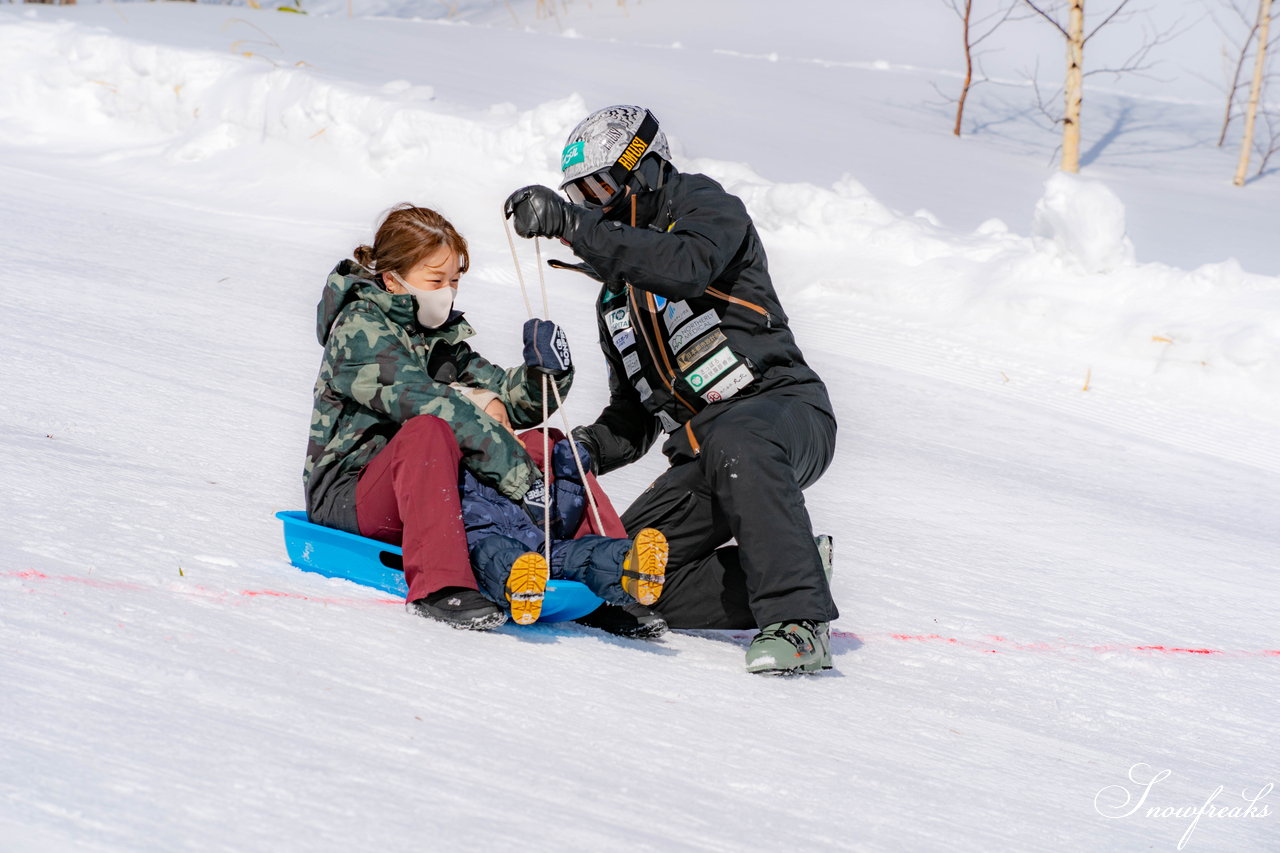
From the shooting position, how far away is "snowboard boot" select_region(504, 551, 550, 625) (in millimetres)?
2350

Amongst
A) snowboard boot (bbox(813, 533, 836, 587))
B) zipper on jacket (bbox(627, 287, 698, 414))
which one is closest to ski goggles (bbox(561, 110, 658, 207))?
zipper on jacket (bbox(627, 287, 698, 414))

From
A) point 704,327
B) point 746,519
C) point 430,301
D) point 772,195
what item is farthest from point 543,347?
point 772,195

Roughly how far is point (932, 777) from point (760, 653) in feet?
1.62

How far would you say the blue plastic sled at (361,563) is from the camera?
2535 millimetres

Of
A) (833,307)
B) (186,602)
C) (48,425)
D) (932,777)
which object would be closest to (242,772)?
(186,602)

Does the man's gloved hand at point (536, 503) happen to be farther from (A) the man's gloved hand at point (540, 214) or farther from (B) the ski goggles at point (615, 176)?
(B) the ski goggles at point (615, 176)

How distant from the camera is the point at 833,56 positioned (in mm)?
17219

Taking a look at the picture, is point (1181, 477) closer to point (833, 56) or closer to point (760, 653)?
point (760, 653)

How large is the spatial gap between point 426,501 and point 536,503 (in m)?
0.35

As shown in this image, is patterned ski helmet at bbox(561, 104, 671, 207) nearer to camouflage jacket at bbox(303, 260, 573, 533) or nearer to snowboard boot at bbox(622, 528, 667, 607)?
camouflage jacket at bbox(303, 260, 573, 533)

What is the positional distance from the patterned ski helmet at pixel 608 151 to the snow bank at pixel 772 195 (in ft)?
14.0

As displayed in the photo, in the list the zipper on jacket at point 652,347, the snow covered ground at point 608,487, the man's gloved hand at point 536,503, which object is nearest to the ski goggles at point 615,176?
the zipper on jacket at point 652,347

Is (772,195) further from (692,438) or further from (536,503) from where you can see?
(536,503)

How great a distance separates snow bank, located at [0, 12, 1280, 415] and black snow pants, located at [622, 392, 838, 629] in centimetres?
422
